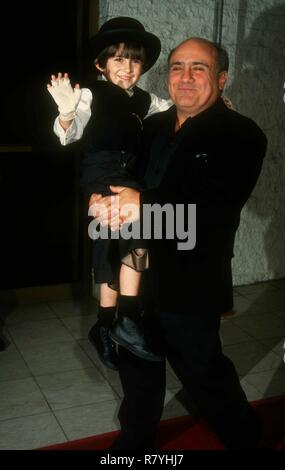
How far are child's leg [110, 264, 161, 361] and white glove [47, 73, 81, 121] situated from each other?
0.67m

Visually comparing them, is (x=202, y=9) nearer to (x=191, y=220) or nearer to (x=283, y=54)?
(x=283, y=54)

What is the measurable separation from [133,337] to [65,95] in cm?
100

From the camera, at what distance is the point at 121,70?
2.74 metres

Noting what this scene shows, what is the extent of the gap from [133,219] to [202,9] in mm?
2755

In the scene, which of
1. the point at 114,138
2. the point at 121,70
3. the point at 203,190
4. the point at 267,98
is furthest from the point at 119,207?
the point at 267,98

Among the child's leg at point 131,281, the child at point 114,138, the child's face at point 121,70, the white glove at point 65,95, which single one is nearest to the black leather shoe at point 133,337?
the child at point 114,138

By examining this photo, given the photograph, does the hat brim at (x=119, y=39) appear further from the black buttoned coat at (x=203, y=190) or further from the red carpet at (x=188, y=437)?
the red carpet at (x=188, y=437)

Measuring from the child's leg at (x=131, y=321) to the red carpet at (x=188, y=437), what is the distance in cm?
66

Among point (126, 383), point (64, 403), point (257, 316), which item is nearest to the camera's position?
point (126, 383)

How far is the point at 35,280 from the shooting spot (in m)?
4.60

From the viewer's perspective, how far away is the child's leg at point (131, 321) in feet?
7.84

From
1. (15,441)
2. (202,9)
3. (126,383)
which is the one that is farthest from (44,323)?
(202,9)

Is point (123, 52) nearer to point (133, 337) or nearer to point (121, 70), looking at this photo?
point (121, 70)

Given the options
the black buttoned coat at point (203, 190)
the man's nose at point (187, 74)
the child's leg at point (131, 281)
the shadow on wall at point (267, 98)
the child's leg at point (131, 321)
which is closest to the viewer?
the black buttoned coat at point (203, 190)
